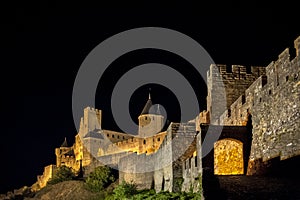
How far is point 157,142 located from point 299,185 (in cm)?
4991

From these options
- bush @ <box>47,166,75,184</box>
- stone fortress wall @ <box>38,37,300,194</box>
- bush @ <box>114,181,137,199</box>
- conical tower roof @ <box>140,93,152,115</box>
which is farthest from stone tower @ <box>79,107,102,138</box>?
bush @ <box>114,181,137,199</box>

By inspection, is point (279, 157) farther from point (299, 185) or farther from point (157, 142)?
point (157, 142)

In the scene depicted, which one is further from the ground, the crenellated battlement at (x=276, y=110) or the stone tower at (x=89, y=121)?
the stone tower at (x=89, y=121)

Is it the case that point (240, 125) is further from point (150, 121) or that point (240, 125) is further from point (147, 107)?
point (147, 107)

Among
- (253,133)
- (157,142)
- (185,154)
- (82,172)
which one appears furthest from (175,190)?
(82,172)

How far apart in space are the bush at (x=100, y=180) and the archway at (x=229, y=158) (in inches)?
881

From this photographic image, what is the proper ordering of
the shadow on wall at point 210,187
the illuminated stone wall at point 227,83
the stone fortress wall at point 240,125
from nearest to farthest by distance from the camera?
the shadow on wall at point 210,187 → the stone fortress wall at point 240,125 → the illuminated stone wall at point 227,83

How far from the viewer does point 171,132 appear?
87.0 ft

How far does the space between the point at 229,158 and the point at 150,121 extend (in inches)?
2182

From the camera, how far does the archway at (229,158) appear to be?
961 inches

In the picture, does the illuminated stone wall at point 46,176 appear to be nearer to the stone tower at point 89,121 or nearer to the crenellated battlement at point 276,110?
the stone tower at point 89,121

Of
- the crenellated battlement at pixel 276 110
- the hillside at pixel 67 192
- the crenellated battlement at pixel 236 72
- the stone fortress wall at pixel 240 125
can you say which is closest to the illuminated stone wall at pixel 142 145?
the hillside at pixel 67 192

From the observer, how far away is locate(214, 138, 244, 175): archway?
24.4m

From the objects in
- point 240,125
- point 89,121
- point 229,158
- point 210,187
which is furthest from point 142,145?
point 210,187
